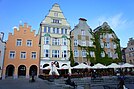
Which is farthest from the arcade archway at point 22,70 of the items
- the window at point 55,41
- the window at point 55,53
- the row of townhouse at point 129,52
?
the row of townhouse at point 129,52

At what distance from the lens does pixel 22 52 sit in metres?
31.9

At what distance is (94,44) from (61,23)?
393 inches

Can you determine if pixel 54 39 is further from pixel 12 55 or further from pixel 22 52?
pixel 12 55

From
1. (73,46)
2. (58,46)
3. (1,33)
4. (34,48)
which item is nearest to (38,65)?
(34,48)

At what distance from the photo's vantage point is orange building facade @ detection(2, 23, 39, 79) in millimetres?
30609

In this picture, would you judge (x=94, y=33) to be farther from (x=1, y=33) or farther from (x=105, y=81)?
(x=1, y=33)

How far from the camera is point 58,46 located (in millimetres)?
34156

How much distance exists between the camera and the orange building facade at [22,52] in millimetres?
30609

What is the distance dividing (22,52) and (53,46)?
22.2ft

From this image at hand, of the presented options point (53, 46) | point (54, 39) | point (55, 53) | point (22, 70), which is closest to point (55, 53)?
point (55, 53)

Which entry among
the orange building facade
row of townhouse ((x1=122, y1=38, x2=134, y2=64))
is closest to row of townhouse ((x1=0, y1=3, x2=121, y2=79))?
the orange building facade

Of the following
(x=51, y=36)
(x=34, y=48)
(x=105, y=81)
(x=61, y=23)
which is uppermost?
(x=61, y=23)

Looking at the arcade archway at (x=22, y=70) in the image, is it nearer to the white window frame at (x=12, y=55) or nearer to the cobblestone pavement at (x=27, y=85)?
the white window frame at (x=12, y=55)

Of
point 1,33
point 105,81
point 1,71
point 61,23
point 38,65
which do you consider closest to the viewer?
point 105,81
